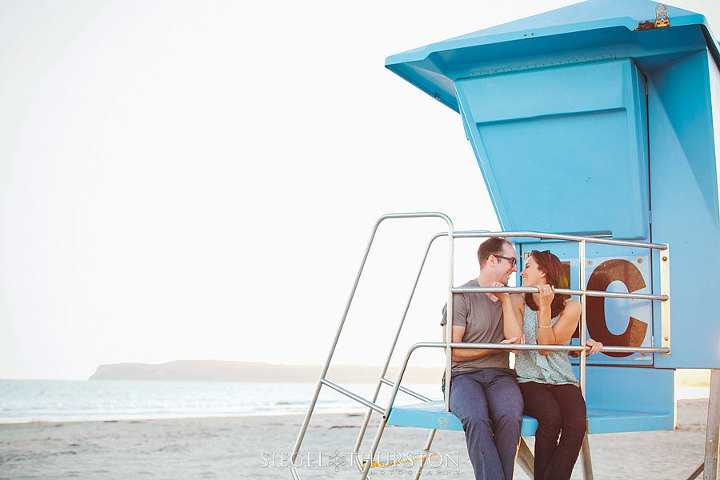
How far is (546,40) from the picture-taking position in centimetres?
493

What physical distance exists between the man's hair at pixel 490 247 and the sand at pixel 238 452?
537cm

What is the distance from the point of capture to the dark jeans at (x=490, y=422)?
3766mm

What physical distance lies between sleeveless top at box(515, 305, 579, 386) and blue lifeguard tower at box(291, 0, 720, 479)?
23.3 inches

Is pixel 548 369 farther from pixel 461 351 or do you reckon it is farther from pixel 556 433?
pixel 461 351

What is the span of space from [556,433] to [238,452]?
9.17 meters

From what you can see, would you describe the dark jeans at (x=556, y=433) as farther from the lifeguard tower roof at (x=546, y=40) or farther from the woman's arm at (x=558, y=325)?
the lifeguard tower roof at (x=546, y=40)

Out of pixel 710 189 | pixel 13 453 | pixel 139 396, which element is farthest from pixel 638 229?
pixel 139 396

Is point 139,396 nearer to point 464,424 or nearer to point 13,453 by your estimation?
point 13,453

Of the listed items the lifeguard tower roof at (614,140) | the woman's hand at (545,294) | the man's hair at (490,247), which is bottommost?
the woman's hand at (545,294)

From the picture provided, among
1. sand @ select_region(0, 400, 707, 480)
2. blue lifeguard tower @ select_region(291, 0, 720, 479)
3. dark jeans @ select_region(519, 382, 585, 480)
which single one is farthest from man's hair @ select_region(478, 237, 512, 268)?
sand @ select_region(0, 400, 707, 480)

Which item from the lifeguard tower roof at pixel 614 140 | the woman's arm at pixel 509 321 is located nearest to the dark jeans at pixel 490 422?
the woman's arm at pixel 509 321

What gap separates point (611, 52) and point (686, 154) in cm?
90

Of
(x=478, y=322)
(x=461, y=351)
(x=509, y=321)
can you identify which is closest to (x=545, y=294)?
(x=509, y=321)


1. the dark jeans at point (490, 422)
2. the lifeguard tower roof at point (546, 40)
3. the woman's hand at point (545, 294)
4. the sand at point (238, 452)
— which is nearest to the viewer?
the dark jeans at point (490, 422)
